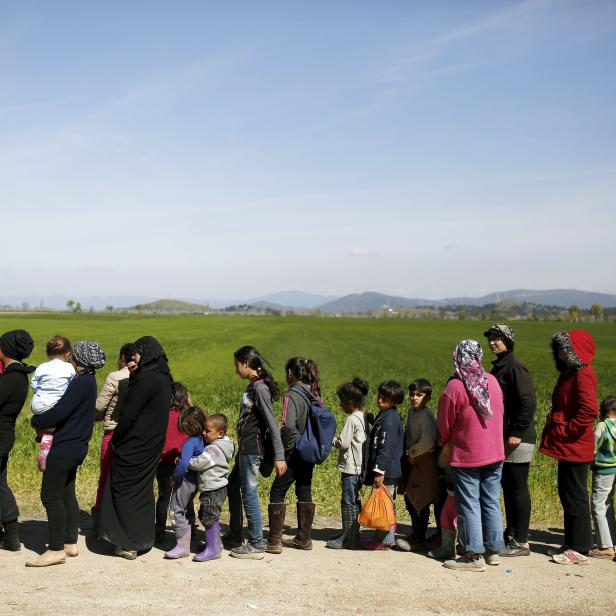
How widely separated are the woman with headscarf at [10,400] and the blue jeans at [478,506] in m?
4.31

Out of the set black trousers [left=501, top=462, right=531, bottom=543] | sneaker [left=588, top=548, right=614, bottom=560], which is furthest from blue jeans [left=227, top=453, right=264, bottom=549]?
sneaker [left=588, top=548, right=614, bottom=560]

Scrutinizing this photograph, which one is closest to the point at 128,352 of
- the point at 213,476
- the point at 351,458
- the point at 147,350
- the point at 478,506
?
the point at 147,350

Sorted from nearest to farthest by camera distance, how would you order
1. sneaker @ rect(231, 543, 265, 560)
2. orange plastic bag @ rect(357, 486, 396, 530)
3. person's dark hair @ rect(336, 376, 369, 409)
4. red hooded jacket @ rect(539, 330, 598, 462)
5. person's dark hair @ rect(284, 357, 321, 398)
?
1. sneaker @ rect(231, 543, 265, 560)
2. red hooded jacket @ rect(539, 330, 598, 462)
3. orange plastic bag @ rect(357, 486, 396, 530)
4. person's dark hair @ rect(284, 357, 321, 398)
5. person's dark hair @ rect(336, 376, 369, 409)

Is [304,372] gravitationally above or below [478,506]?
above

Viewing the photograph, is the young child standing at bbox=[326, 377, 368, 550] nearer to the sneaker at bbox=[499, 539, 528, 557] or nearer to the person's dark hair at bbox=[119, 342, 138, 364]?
the sneaker at bbox=[499, 539, 528, 557]

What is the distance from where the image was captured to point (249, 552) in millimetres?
7043

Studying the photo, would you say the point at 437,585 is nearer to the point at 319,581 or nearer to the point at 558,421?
the point at 319,581

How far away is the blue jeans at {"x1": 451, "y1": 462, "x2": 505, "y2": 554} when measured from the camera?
22.5 feet

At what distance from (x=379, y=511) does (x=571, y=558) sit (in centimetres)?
191

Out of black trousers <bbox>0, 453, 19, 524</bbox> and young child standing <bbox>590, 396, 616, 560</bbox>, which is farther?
young child standing <bbox>590, 396, 616, 560</bbox>

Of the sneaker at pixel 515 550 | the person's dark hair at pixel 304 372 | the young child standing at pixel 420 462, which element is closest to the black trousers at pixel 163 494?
the person's dark hair at pixel 304 372

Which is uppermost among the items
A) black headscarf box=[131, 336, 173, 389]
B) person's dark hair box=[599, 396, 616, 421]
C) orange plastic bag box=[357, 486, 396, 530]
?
black headscarf box=[131, 336, 173, 389]

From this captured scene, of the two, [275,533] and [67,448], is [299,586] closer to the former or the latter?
[275,533]

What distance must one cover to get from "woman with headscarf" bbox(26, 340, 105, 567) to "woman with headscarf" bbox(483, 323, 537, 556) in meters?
4.02
